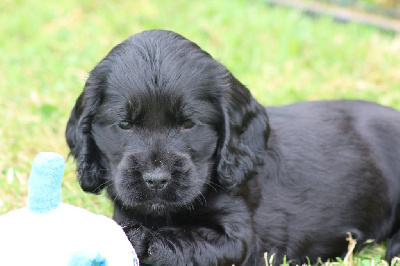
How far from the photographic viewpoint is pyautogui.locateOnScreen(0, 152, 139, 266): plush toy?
259cm

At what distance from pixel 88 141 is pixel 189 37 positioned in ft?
12.7

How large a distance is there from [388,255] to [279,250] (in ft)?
2.49

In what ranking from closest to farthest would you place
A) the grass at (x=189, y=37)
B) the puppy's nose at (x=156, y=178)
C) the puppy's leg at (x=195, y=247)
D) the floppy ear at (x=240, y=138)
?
the puppy's nose at (x=156, y=178), the puppy's leg at (x=195, y=247), the floppy ear at (x=240, y=138), the grass at (x=189, y=37)

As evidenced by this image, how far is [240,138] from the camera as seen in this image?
3.49 metres

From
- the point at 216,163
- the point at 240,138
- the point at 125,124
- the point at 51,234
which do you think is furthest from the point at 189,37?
the point at 51,234

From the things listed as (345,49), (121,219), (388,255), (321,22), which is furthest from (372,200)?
(321,22)

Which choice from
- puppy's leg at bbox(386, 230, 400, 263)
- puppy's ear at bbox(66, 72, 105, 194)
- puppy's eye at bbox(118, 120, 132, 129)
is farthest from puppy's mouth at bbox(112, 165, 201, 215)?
puppy's leg at bbox(386, 230, 400, 263)

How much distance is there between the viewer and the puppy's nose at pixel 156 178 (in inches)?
117

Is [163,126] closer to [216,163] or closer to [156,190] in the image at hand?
[156,190]

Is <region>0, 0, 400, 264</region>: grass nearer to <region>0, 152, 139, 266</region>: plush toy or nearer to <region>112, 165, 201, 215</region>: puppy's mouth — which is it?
<region>112, 165, 201, 215</region>: puppy's mouth

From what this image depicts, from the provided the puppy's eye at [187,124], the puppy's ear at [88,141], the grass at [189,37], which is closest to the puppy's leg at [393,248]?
the puppy's eye at [187,124]

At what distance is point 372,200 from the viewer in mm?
4012

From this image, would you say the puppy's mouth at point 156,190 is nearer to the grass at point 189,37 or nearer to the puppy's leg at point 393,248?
the puppy's leg at point 393,248

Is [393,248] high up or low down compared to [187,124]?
down
